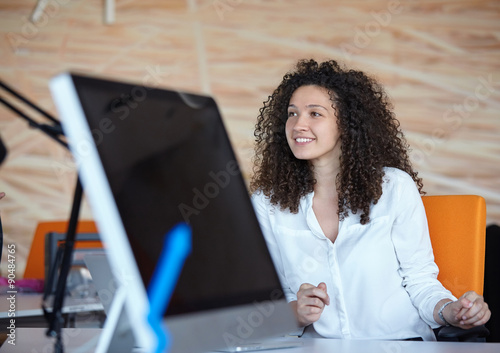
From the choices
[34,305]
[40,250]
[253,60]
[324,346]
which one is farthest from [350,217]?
[253,60]

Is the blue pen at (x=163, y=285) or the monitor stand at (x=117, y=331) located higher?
the blue pen at (x=163, y=285)

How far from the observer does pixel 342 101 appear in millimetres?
1970

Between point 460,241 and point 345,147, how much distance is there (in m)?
0.49

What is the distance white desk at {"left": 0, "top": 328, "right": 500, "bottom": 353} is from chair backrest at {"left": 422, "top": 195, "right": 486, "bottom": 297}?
46 centimetres

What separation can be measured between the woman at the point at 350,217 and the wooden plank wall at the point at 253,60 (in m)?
2.22

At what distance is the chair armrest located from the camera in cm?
151

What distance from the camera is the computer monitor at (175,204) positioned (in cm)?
65

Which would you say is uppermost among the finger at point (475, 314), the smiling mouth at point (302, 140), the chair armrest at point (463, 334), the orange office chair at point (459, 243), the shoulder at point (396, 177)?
the smiling mouth at point (302, 140)

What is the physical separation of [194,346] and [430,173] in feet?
12.2

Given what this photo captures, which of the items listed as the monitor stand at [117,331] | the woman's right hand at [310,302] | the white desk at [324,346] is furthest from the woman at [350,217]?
the monitor stand at [117,331]

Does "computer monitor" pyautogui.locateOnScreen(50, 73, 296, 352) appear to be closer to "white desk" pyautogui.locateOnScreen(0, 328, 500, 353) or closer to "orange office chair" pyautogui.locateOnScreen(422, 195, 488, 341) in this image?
"white desk" pyautogui.locateOnScreen(0, 328, 500, 353)

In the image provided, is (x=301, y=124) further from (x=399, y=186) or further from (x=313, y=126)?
(x=399, y=186)

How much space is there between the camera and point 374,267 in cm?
172

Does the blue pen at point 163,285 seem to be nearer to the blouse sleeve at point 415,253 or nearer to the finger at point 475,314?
the finger at point 475,314
